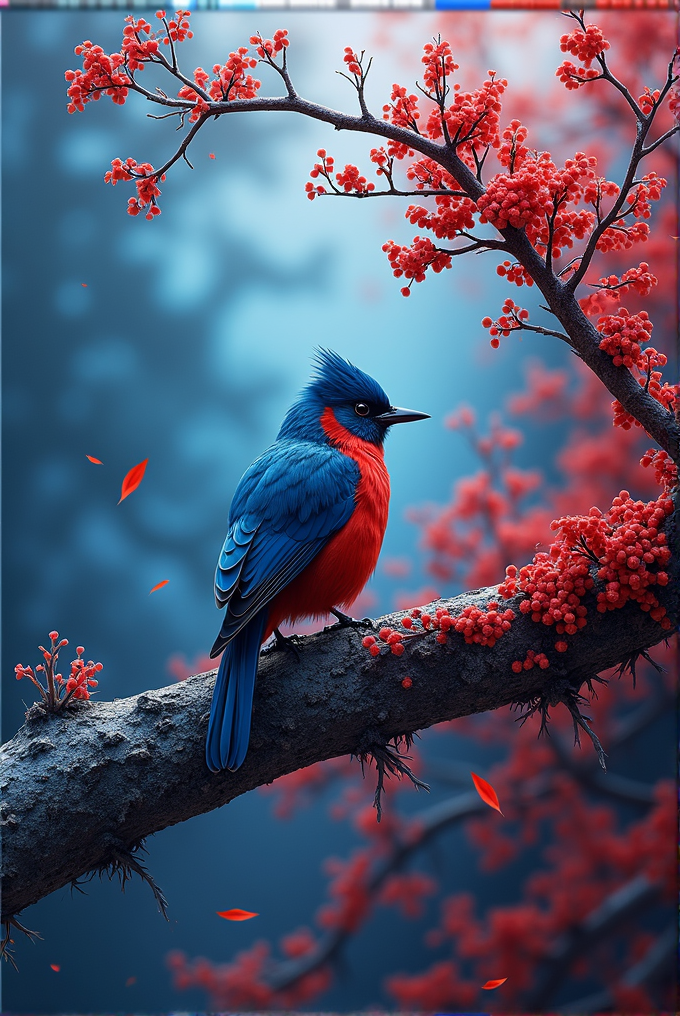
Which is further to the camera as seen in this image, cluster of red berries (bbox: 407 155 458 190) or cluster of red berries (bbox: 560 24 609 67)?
cluster of red berries (bbox: 407 155 458 190)

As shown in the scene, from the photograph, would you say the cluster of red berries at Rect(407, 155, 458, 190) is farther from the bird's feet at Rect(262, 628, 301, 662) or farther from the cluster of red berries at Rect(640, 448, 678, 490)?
the bird's feet at Rect(262, 628, 301, 662)

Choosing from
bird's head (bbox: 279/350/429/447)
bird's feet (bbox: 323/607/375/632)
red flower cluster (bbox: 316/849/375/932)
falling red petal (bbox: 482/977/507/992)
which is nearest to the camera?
bird's feet (bbox: 323/607/375/632)

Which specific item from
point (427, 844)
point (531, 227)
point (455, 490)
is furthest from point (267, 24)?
point (427, 844)

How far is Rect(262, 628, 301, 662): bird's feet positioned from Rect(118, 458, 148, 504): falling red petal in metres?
0.66

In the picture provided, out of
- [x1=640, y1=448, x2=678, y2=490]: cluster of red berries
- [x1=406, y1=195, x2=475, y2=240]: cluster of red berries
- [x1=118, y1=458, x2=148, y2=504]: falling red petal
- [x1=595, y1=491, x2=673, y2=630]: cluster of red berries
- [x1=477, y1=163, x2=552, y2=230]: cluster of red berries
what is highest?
[x1=118, y1=458, x2=148, y2=504]: falling red petal

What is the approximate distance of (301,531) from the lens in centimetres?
Answer: 139

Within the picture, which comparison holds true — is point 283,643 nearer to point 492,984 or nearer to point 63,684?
point 63,684

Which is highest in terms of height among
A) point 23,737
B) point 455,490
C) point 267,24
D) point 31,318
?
point 267,24

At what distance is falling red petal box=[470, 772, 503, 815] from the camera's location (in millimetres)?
1992

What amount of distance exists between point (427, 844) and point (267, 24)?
6.49 feet

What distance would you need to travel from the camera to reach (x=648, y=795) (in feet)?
6.77

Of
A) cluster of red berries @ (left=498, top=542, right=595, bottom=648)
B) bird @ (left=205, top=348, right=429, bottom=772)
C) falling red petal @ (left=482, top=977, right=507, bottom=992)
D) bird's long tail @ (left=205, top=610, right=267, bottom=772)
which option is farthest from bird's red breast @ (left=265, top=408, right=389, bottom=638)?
falling red petal @ (left=482, top=977, right=507, bottom=992)

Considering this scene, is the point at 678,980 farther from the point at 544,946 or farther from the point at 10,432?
the point at 10,432

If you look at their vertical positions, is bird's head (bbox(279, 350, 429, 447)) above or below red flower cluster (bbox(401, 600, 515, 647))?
above
